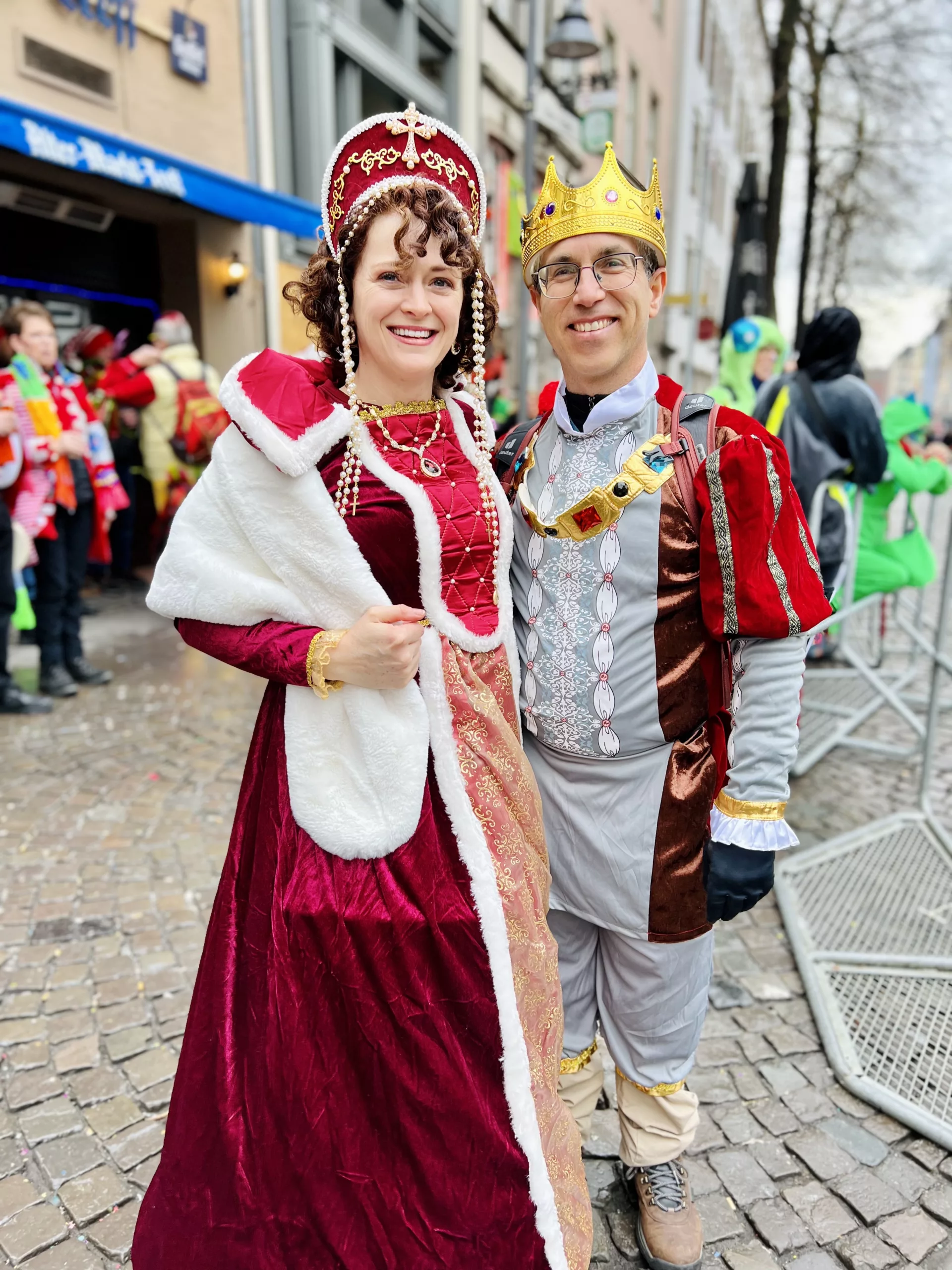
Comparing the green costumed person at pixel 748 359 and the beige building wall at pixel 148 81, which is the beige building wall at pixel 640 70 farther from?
the green costumed person at pixel 748 359

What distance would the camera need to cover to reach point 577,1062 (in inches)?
74.3

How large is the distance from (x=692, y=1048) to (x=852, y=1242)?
0.54m

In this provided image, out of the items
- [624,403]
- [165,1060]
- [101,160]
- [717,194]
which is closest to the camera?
[624,403]

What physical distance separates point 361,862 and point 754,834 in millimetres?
662

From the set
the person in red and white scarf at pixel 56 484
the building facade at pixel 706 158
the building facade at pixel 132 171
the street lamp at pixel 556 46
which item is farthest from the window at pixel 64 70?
the building facade at pixel 706 158

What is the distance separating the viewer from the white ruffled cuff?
1515 millimetres

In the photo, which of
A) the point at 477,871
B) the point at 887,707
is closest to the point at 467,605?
the point at 477,871

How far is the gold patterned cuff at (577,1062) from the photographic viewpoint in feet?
6.18

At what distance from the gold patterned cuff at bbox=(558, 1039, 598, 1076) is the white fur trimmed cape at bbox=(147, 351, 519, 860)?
0.82m

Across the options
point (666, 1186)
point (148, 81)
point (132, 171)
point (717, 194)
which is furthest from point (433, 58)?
point (717, 194)

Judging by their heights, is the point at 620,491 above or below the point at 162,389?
below

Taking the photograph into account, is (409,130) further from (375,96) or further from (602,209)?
(375,96)

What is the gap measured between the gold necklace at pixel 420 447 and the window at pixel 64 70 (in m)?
Result: 6.22

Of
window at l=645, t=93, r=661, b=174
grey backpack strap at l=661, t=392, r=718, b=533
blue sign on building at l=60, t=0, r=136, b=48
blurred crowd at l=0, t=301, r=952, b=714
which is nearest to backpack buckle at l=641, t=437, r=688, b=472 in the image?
grey backpack strap at l=661, t=392, r=718, b=533
